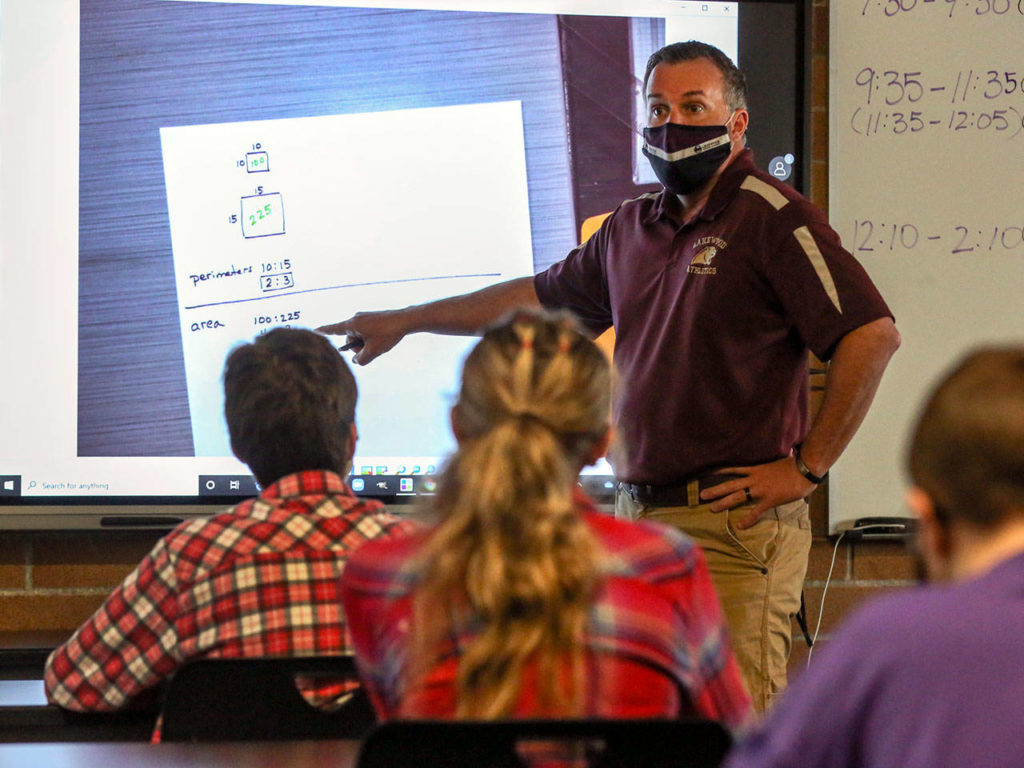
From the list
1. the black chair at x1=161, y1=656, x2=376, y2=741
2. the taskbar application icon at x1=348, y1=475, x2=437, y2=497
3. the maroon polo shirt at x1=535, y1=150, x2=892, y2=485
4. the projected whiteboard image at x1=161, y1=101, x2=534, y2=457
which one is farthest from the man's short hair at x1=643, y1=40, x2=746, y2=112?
the black chair at x1=161, y1=656, x2=376, y2=741

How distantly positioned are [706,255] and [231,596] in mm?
1143

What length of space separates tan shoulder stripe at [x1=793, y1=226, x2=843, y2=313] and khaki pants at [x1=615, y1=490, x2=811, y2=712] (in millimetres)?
417

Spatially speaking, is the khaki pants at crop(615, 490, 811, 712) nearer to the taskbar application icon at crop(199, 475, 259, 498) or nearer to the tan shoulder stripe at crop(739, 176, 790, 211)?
the tan shoulder stripe at crop(739, 176, 790, 211)

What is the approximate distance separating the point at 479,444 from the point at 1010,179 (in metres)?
2.08

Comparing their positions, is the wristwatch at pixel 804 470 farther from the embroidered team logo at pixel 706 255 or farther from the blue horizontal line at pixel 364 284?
the blue horizontal line at pixel 364 284

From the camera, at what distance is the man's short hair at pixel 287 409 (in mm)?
1580

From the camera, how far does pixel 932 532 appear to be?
31.6 inches

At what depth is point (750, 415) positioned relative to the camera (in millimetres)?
2137

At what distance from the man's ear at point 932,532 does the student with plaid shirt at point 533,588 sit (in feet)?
0.98

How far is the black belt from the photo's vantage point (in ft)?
7.07

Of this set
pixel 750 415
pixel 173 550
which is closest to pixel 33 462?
pixel 173 550

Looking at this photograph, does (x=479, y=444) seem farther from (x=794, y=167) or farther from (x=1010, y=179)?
(x=1010, y=179)

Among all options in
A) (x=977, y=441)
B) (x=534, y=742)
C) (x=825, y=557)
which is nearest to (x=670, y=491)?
(x=825, y=557)

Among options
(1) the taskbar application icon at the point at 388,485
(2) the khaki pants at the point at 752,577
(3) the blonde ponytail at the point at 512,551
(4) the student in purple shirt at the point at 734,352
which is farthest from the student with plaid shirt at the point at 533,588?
(1) the taskbar application icon at the point at 388,485
